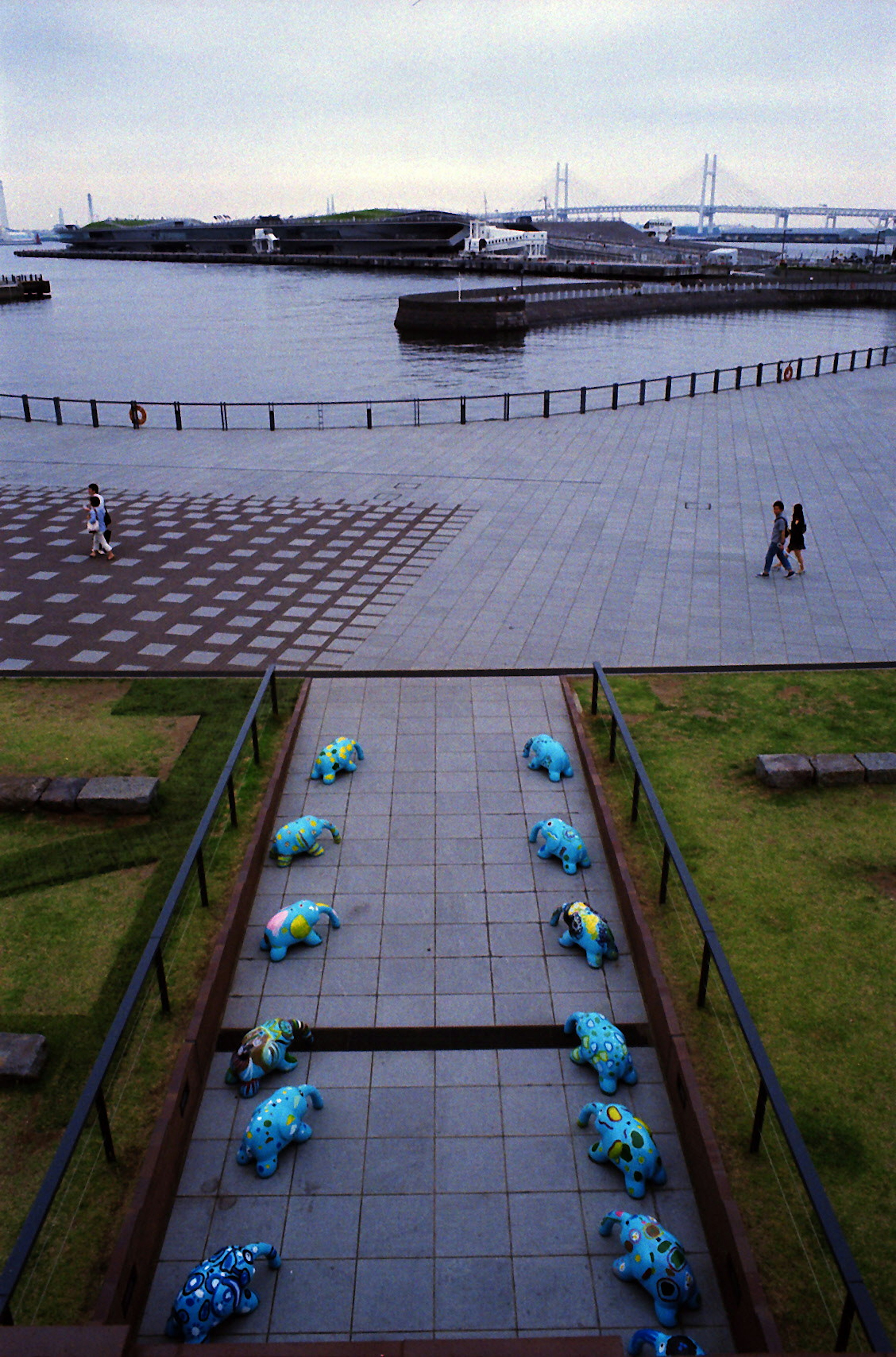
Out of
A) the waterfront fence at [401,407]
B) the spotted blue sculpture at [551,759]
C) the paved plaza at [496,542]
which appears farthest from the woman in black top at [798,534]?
the waterfront fence at [401,407]

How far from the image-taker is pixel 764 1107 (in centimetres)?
607

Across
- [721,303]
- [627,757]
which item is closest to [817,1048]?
[627,757]

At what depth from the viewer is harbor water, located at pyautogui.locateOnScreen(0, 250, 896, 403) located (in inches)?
1836

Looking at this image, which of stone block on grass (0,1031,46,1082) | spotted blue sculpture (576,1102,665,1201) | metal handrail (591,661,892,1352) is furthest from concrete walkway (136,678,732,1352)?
stone block on grass (0,1031,46,1082)

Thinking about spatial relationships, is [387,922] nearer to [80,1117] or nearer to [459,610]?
[80,1117]

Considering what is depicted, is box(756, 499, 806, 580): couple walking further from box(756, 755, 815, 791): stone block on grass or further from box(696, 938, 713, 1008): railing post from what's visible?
box(696, 938, 713, 1008): railing post

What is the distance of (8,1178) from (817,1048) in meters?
5.32

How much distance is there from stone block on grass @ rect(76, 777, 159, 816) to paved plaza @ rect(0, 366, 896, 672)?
3.37 m

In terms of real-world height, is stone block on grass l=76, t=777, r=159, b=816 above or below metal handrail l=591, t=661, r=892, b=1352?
below

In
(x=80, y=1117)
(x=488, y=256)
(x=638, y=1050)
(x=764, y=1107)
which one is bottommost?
(x=638, y=1050)

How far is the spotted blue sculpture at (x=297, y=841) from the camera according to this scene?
9188 millimetres

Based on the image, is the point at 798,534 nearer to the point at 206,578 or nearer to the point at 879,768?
the point at 879,768

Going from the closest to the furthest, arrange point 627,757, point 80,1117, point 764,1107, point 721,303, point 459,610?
point 80,1117 < point 764,1107 < point 627,757 < point 459,610 < point 721,303

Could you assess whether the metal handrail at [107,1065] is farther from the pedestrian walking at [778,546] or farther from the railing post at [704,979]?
the pedestrian walking at [778,546]
